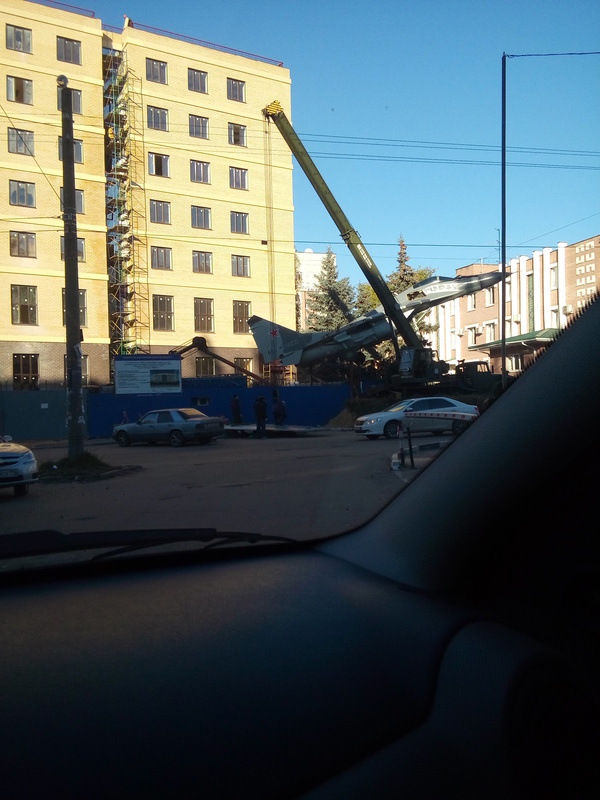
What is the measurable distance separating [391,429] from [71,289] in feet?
18.2

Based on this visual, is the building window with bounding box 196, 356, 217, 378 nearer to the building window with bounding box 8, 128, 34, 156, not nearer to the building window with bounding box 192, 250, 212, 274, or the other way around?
the building window with bounding box 192, 250, 212, 274

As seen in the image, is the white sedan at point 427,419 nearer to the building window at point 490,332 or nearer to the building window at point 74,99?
the building window at point 490,332

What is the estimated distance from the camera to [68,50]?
8.85 m

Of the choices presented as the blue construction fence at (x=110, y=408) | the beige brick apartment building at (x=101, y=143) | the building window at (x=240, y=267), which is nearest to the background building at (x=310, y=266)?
the beige brick apartment building at (x=101, y=143)

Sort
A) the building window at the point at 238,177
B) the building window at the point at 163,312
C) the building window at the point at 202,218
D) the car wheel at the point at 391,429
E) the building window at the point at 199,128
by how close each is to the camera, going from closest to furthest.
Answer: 1. the car wheel at the point at 391,429
2. the building window at the point at 238,177
3. the building window at the point at 199,128
4. the building window at the point at 202,218
5. the building window at the point at 163,312

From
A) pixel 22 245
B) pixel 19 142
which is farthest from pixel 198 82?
pixel 19 142

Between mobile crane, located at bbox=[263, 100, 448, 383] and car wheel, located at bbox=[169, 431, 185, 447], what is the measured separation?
3.85 meters

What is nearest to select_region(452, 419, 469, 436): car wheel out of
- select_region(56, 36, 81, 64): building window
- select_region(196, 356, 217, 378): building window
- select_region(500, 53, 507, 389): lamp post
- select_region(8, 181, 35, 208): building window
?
select_region(500, 53, 507, 389): lamp post

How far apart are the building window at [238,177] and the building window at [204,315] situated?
23426 millimetres

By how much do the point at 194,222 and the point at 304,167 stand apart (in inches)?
420

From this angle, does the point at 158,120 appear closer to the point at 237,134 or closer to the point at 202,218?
the point at 237,134

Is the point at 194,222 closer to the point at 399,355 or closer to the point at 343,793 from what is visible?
the point at 399,355

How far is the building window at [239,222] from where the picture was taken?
1858 centimetres

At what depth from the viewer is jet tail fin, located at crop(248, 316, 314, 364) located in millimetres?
30092
